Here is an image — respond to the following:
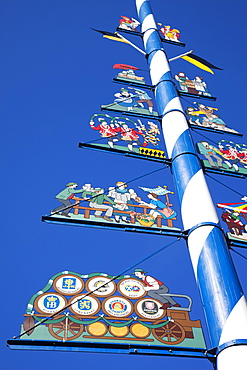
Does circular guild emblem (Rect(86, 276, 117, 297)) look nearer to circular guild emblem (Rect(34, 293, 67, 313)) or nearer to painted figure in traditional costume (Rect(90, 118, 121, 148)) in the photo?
circular guild emblem (Rect(34, 293, 67, 313))

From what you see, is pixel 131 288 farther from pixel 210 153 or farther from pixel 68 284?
pixel 210 153

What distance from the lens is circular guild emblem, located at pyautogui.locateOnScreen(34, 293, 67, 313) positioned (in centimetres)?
140

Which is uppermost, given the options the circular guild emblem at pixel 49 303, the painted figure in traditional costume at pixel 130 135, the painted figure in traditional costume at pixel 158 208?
the painted figure in traditional costume at pixel 130 135

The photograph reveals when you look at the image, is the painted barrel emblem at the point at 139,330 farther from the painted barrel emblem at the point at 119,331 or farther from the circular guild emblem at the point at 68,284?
the circular guild emblem at the point at 68,284

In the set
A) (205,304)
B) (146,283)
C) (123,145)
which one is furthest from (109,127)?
(205,304)

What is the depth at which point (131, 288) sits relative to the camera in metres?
1.54

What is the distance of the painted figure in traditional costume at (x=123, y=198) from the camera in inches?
69.2

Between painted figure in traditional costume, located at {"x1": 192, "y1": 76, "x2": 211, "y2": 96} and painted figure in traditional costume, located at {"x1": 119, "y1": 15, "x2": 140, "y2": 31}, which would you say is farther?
painted figure in traditional costume, located at {"x1": 119, "y1": 15, "x2": 140, "y2": 31}

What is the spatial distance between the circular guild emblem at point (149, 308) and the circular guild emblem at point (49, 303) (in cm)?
23

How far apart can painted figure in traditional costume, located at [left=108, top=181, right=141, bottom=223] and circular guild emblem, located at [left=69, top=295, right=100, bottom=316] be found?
34 cm

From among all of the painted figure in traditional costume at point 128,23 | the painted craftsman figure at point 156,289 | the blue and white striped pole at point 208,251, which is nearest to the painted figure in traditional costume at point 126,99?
the blue and white striped pole at point 208,251

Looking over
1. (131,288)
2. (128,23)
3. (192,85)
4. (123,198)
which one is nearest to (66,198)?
(123,198)

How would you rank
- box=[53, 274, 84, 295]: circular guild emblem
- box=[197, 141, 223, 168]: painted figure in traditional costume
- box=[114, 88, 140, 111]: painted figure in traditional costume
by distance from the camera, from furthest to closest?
box=[114, 88, 140, 111]: painted figure in traditional costume, box=[197, 141, 223, 168]: painted figure in traditional costume, box=[53, 274, 84, 295]: circular guild emblem

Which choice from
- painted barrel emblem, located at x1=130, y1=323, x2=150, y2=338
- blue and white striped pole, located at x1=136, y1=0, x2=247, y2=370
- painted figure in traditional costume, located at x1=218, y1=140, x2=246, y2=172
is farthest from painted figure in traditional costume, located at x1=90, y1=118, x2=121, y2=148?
painted barrel emblem, located at x1=130, y1=323, x2=150, y2=338
